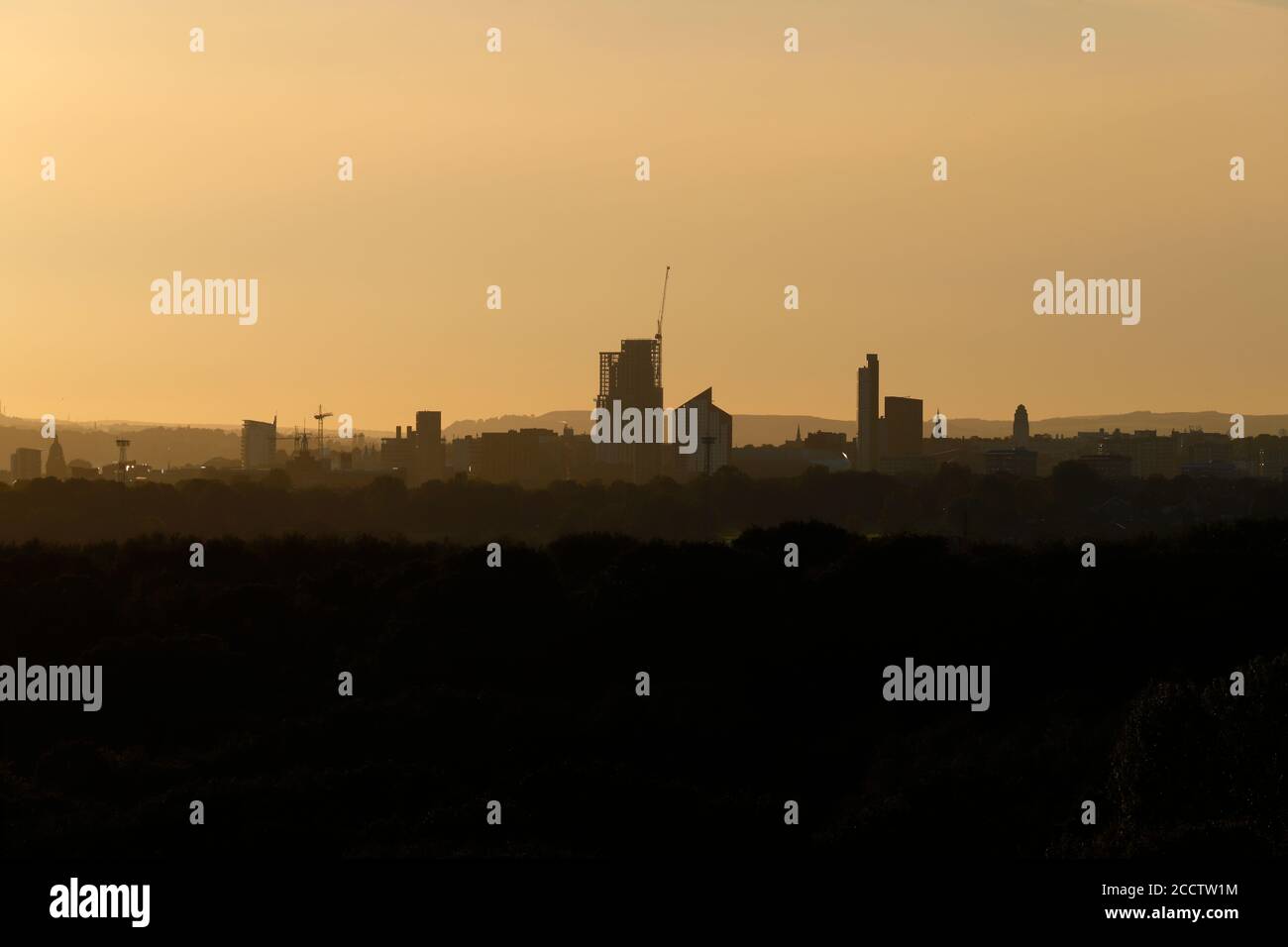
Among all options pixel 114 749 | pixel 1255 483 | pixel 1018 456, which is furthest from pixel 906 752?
pixel 1018 456

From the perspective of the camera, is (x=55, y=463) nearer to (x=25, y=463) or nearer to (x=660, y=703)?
(x=25, y=463)

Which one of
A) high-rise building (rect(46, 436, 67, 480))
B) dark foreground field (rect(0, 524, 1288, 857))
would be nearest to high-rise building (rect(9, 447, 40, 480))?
high-rise building (rect(46, 436, 67, 480))

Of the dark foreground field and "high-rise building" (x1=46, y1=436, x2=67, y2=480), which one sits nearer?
the dark foreground field

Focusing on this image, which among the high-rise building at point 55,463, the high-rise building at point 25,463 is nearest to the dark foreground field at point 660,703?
the high-rise building at point 25,463

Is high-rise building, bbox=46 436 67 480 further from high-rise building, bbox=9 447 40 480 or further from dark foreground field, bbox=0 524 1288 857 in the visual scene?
dark foreground field, bbox=0 524 1288 857

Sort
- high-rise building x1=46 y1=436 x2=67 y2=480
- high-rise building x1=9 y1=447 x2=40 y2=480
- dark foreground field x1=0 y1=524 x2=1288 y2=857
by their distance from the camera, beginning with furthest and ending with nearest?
high-rise building x1=46 y1=436 x2=67 y2=480, high-rise building x1=9 y1=447 x2=40 y2=480, dark foreground field x1=0 y1=524 x2=1288 y2=857
